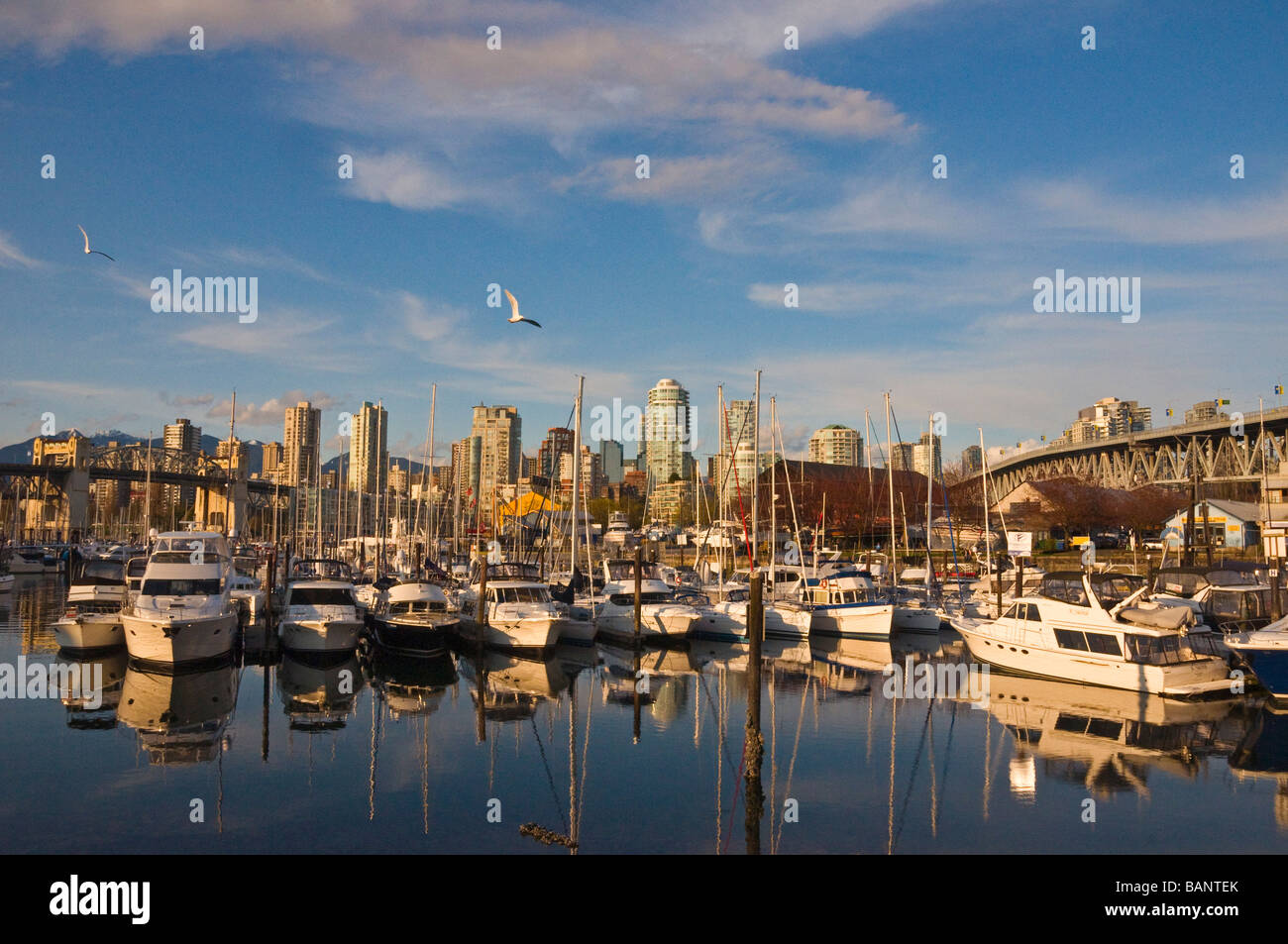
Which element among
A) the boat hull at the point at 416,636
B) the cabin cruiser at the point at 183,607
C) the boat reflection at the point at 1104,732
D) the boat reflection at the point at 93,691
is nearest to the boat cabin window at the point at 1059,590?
the boat reflection at the point at 1104,732

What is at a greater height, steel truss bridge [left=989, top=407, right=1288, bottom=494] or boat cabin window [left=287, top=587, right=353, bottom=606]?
steel truss bridge [left=989, top=407, right=1288, bottom=494]

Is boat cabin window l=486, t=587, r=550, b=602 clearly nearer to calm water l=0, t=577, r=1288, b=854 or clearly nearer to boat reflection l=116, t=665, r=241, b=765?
calm water l=0, t=577, r=1288, b=854

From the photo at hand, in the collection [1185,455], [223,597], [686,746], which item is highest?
[1185,455]

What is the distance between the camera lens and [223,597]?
113 ft

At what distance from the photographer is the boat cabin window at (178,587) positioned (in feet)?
112

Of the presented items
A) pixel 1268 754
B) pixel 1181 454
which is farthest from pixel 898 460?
pixel 1268 754

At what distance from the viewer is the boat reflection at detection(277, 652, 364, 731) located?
26.6 metres

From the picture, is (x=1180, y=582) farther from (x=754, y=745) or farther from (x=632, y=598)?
(x=754, y=745)

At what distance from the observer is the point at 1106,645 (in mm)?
30391

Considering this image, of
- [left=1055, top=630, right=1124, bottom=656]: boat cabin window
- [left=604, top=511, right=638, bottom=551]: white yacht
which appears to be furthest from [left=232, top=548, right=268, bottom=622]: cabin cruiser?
[left=604, top=511, right=638, bottom=551]: white yacht

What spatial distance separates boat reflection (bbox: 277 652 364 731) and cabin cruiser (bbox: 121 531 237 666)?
2885 millimetres
